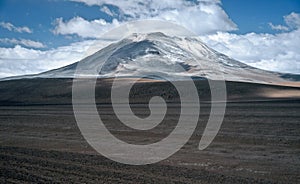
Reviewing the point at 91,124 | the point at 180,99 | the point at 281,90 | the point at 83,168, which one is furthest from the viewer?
the point at 281,90

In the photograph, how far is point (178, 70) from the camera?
184 metres

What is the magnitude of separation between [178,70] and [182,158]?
169644 millimetres

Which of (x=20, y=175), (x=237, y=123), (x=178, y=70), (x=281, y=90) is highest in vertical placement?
(x=178, y=70)

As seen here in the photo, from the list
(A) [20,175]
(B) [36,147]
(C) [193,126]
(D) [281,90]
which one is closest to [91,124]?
(C) [193,126]

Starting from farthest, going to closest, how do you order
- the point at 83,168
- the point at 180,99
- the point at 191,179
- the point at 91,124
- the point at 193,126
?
the point at 180,99 → the point at 91,124 → the point at 193,126 → the point at 83,168 → the point at 191,179

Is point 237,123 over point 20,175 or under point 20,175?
over

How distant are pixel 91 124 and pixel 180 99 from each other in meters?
25.9

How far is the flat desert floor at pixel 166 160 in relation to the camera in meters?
12.2

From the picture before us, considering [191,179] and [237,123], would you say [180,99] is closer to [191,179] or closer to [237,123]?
[237,123]

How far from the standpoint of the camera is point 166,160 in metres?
15.0

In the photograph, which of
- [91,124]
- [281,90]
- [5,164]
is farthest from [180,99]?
[5,164]

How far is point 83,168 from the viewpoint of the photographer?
13500 mm

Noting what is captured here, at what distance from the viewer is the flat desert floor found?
39.9 ft

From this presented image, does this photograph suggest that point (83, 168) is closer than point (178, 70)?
Yes
